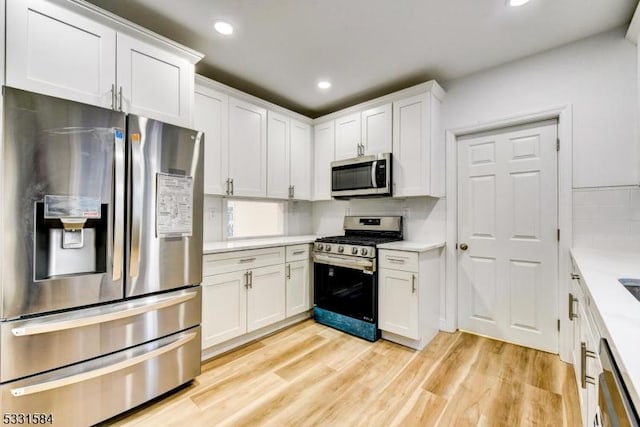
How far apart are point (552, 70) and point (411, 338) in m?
2.58

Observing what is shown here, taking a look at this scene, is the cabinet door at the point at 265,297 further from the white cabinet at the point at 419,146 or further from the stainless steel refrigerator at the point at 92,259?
the white cabinet at the point at 419,146

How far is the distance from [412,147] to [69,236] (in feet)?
8.98

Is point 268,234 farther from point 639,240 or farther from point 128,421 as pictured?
point 639,240

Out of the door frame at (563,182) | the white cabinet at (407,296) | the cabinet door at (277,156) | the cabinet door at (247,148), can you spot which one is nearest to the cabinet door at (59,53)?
the cabinet door at (247,148)

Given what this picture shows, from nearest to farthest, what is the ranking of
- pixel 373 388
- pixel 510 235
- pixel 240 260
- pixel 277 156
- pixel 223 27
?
pixel 373 388, pixel 223 27, pixel 240 260, pixel 510 235, pixel 277 156

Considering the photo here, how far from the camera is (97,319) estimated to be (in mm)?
1556

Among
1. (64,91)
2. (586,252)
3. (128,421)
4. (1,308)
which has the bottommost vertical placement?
(128,421)

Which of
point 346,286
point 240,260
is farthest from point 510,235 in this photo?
point 240,260

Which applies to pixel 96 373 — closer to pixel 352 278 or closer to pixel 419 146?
pixel 352 278

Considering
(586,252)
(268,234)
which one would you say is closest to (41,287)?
(268,234)

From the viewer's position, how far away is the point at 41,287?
143cm

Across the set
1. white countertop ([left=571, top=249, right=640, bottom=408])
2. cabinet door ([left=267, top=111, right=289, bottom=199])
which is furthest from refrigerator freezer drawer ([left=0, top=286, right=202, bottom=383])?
white countertop ([left=571, top=249, right=640, bottom=408])

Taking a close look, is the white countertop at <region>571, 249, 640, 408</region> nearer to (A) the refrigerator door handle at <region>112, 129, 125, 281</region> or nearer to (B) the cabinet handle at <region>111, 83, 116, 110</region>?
(A) the refrigerator door handle at <region>112, 129, 125, 281</region>

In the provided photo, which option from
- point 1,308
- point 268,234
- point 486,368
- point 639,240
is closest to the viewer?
point 1,308
